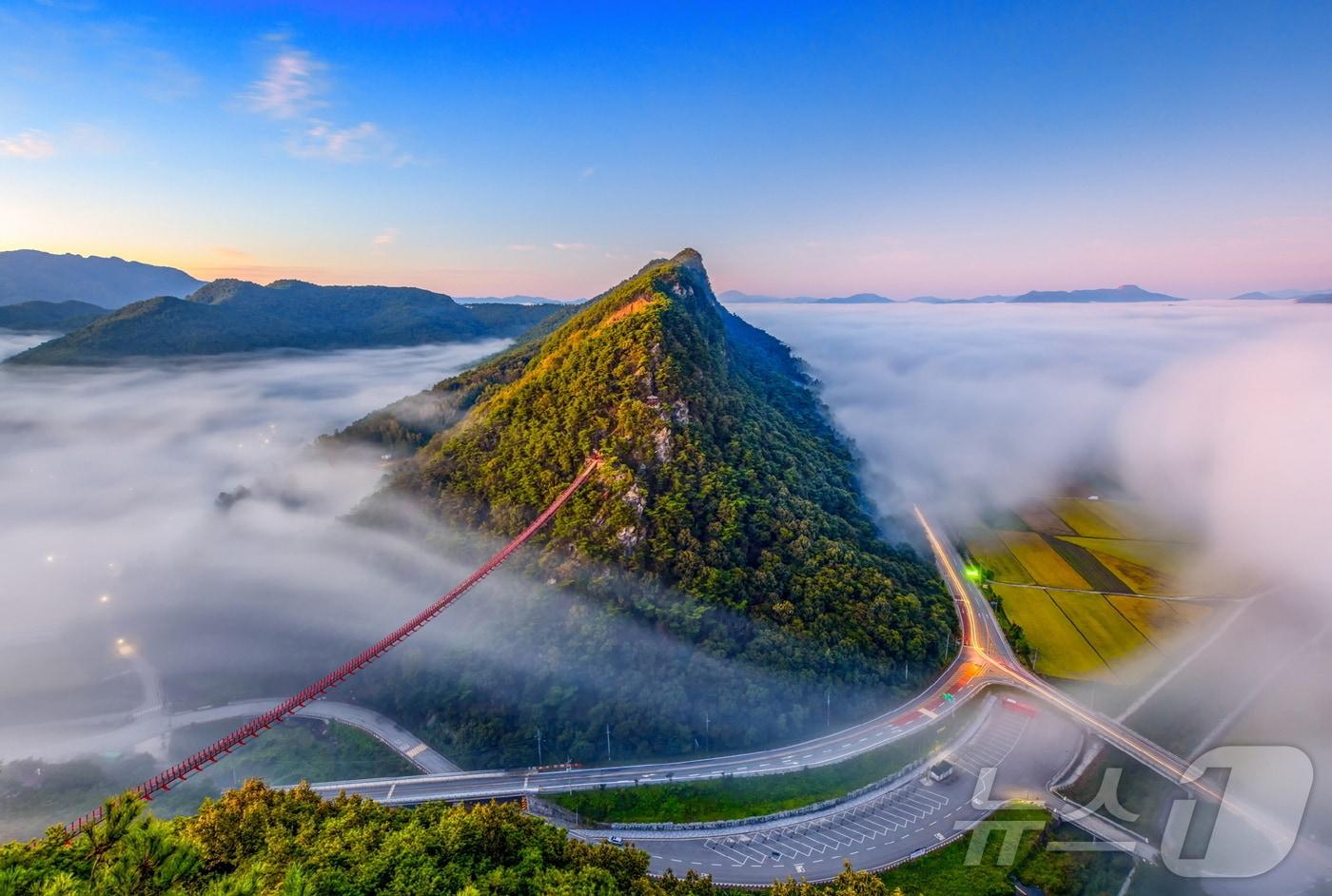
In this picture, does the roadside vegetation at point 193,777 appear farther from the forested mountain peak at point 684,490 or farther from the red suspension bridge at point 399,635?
the forested mountain peak at point 684,490

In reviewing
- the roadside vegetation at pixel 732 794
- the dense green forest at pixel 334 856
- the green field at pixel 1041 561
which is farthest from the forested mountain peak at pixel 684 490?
the dense green forest at pixel 334 856

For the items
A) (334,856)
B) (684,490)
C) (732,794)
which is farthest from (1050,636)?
(334,856)

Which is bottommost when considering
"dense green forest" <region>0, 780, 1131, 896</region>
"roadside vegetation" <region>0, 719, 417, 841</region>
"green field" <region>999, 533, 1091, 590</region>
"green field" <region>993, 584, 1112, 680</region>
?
"roadside vegetation" <region>0, 719, 417, 841</region>

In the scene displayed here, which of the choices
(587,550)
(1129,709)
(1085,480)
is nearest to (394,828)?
(587,550)

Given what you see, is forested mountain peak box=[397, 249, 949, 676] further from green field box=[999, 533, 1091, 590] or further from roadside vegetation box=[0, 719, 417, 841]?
roadside vegetation box=[0, 719, 417, 841]

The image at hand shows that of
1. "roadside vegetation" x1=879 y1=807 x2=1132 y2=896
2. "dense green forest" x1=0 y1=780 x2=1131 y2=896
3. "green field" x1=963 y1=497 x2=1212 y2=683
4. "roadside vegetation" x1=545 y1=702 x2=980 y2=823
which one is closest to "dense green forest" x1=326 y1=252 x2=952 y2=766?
"roadside vegetation" x1=545 y1=702 x2=980 y2=823

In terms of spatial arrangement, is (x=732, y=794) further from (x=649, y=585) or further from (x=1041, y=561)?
(x=1041, y=561)
